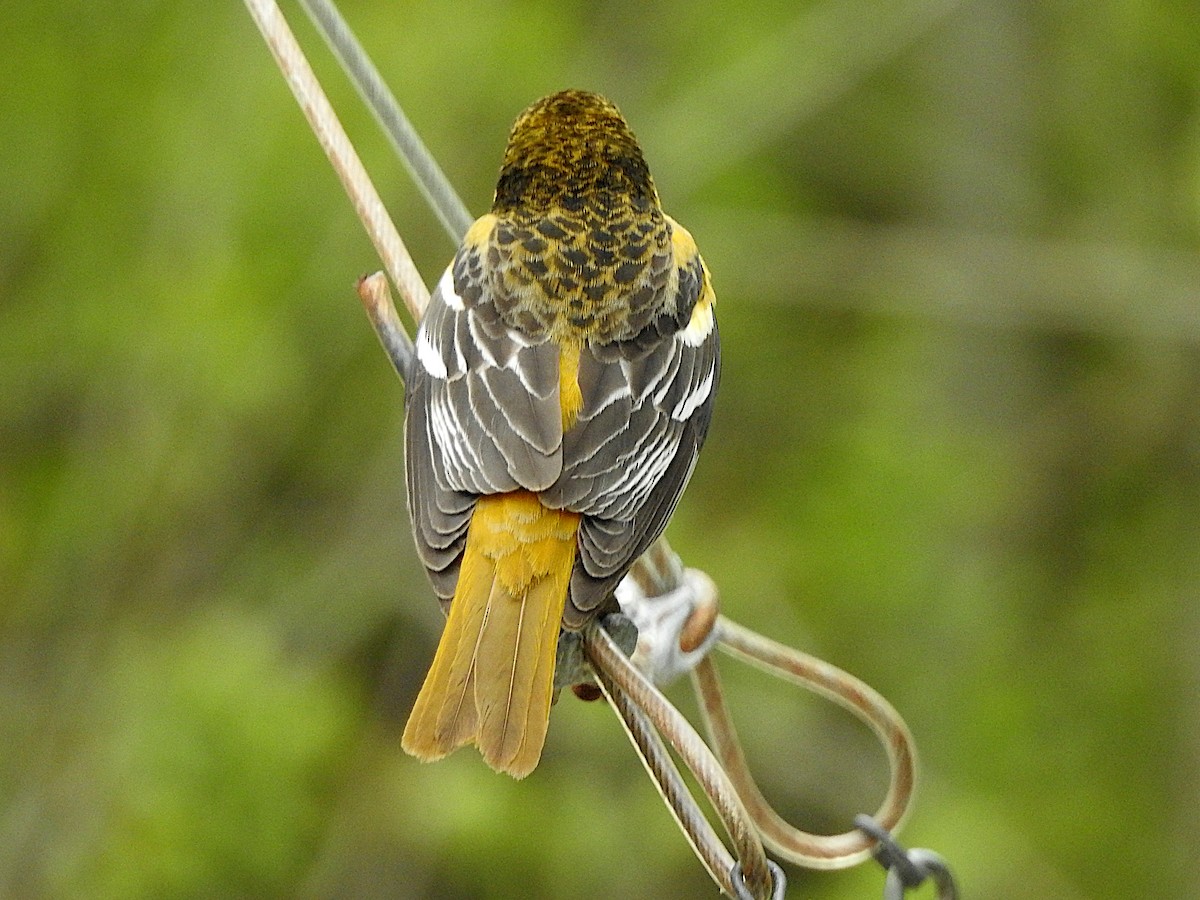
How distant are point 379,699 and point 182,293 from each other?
5.65 ft

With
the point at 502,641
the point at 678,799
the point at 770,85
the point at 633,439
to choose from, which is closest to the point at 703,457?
the point at 770,85

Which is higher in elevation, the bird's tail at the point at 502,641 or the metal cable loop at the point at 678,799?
the metal cable loop at the point at 678,799

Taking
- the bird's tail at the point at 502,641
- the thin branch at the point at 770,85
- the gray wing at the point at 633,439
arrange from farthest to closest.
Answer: the thin branch at the point at 770,85 < the gray wing at the point at 633,439 < the bird's tail at the point at 502,641

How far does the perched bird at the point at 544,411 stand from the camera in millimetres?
2512

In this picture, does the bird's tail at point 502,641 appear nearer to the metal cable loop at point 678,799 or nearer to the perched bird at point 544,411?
the perched bird at point 544,411

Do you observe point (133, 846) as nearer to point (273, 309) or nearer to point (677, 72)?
point (273, 309)

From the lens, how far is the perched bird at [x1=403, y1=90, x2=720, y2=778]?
8.24ft

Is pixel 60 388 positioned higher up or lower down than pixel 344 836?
higher up

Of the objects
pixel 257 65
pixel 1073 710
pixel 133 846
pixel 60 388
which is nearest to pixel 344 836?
pixel 133 846

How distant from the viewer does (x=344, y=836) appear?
18.9 feet

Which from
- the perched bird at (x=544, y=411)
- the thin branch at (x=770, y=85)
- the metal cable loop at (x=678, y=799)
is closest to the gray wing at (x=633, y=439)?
the perched bird at (x=544, y=411)

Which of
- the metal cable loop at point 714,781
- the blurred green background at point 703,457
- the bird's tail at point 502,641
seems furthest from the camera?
the blurred green background at point 703,457

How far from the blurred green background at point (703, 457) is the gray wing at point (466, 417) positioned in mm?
1981

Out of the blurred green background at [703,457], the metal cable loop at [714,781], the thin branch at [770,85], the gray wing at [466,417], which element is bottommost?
the blurred green background at [703,457]
